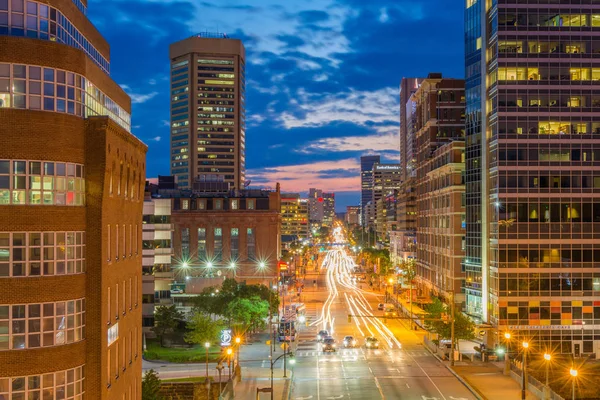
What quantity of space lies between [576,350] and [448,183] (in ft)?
120

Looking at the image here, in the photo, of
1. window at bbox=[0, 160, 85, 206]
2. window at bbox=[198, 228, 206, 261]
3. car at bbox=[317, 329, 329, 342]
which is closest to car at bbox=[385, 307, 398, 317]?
car at bbox=[317, 329, 329, 342]

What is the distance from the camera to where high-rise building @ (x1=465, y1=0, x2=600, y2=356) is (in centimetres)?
8419

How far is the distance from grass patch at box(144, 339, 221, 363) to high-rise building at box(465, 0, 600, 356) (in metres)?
35.7

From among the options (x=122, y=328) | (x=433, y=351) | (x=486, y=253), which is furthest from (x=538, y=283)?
(x=122, y=328)

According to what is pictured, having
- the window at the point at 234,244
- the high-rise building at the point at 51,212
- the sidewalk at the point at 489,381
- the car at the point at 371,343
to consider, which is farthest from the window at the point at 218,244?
the high-rise building at the point at 51,212

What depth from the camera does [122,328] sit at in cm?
4428

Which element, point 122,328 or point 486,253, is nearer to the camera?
point 122,328

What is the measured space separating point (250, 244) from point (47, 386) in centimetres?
10918

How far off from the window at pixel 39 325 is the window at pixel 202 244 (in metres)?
107

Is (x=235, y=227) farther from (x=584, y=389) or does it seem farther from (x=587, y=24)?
(x=584, y=389)

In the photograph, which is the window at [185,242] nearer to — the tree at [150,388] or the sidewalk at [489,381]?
the sidewalk at [489,381]

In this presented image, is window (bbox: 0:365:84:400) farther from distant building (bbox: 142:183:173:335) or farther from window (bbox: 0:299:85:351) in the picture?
distant building (bbox: 142:183:173:335)

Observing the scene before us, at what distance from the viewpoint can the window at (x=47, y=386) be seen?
33562 mm

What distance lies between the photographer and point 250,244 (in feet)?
472
